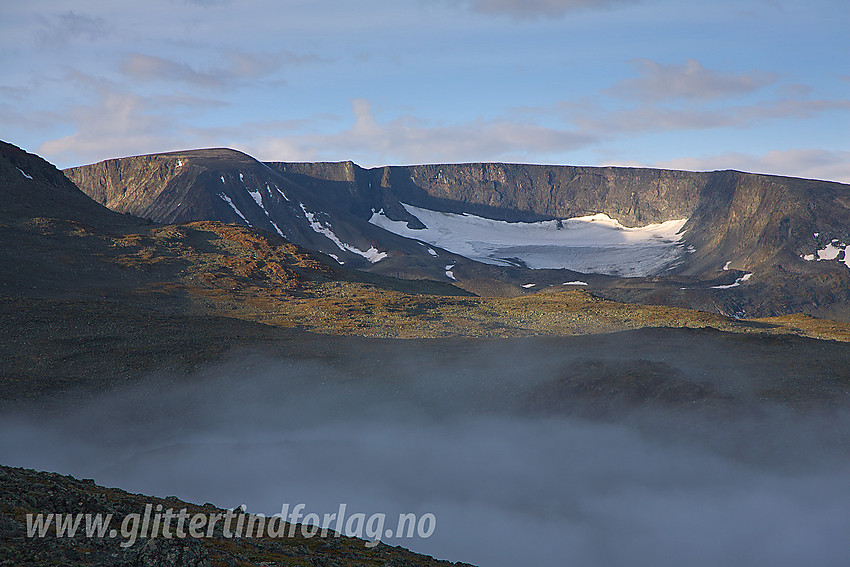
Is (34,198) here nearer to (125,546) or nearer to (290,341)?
(290,341)

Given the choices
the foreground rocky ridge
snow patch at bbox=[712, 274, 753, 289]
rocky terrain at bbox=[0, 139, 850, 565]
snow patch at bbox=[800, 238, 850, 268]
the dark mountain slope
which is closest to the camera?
the foreground rocky ridge

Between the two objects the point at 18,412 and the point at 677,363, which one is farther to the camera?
the point at 677,363

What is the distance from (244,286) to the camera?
246 ft

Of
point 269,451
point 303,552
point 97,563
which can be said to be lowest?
point 269,451

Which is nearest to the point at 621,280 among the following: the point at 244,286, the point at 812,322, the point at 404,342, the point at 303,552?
the point at 812,322

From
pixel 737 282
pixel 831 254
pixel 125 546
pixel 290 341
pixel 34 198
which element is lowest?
pixel 290 341

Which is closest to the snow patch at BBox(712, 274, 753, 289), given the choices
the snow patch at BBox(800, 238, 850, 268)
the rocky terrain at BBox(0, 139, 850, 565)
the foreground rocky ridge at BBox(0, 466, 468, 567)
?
the snow patch at BBox(800, 238, 850, 268)

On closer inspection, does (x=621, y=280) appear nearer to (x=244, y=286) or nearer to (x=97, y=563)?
(x=244, y=286)

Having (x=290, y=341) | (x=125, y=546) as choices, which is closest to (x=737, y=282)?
(x=290, y=341)

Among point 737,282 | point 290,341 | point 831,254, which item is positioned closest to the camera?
point 290,341

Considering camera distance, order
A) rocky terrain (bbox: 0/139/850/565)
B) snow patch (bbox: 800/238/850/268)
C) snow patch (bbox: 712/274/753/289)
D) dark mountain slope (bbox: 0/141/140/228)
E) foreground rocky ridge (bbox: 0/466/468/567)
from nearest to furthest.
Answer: foreground rocky ridge (bbox: 0/466/468/567) < rocky terrain (bbox: 0/139/850/565) < dark mountain slope (bbox: 0/141/140/228) < snow patch (bbox: 712/274/753/289) < snow patch (bbox: 800/238/850/268)

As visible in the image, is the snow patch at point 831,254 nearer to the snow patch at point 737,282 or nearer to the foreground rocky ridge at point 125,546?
the snow patch at point 737,282

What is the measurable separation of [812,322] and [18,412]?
66.6 metres

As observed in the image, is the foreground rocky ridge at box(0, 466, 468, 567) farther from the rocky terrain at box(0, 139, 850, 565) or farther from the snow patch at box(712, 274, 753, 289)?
the snow patch at box(712, 274, 753, 289)
